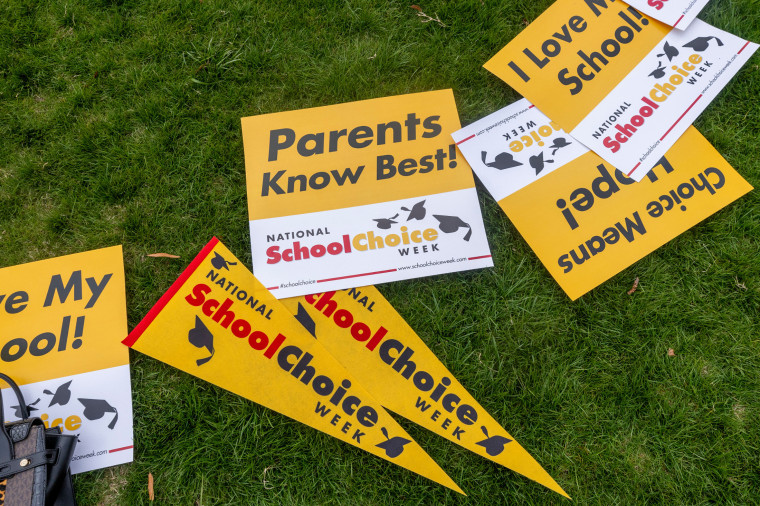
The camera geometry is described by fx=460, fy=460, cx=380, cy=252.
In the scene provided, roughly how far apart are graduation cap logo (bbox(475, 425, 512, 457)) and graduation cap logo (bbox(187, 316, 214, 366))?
1072 millimetres

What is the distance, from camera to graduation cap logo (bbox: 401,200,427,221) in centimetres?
189

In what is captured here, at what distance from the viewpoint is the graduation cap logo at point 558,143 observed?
6.37 feet

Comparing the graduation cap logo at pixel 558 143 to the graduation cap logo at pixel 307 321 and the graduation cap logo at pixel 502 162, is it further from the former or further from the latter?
the graduation cap logo at pixel 307 321

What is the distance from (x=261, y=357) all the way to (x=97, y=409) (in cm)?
63

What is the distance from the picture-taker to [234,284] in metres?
1.81

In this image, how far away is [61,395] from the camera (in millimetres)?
1712

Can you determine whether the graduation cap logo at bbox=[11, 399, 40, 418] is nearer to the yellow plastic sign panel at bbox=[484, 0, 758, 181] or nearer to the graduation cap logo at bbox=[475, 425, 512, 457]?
the graduation cap logo at bbox=[475, 425, 512, 457]

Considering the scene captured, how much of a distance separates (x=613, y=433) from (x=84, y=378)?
6.61 feet

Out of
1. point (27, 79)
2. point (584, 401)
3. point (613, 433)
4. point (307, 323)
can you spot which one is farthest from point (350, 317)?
point (27, 79)

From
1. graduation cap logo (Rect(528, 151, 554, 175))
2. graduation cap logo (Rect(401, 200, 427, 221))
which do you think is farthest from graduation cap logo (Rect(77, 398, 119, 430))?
graduation cap logo (Rect(528, 151, 554, 175))

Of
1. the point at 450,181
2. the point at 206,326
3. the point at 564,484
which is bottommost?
the point at 564,484

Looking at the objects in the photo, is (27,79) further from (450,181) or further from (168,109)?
(450,181)

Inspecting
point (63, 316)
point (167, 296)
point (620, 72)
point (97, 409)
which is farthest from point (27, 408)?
point (620, 72)

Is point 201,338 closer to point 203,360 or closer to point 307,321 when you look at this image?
point 203,360
